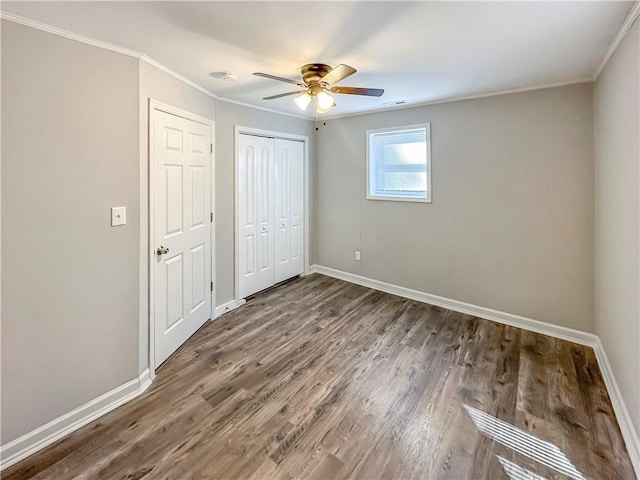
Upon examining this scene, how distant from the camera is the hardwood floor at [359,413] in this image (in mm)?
1708

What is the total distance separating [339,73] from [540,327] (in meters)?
3.08

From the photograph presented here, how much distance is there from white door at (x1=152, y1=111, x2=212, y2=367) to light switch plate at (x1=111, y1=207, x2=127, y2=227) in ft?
0.95

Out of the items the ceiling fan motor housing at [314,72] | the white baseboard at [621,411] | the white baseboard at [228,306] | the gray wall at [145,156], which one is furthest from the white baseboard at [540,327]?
the gray wall at [145,156]

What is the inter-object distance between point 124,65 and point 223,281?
2.26 metres

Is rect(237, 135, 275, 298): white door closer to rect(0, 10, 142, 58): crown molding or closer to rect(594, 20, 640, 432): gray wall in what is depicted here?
rect(0, 10, 142, 58): crown molding

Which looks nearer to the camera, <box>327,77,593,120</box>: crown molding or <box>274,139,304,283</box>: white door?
<box>327,77,593,120</box>: crown molding

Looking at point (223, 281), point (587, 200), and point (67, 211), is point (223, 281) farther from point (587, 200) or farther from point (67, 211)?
point (587, 200)

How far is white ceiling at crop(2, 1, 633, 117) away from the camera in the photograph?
1.67 m

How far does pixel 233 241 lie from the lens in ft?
12.3

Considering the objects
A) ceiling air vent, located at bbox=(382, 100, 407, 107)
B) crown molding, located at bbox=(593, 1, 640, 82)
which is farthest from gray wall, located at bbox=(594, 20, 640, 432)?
ceiling air vent, located at bbox=(382, 100, 407, 107)

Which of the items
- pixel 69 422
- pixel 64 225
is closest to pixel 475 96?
pixel 64 225

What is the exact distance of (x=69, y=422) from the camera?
1951 millimetres

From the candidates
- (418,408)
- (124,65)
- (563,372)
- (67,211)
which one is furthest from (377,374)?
(124,65)

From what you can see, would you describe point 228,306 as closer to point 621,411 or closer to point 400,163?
point 400,163
